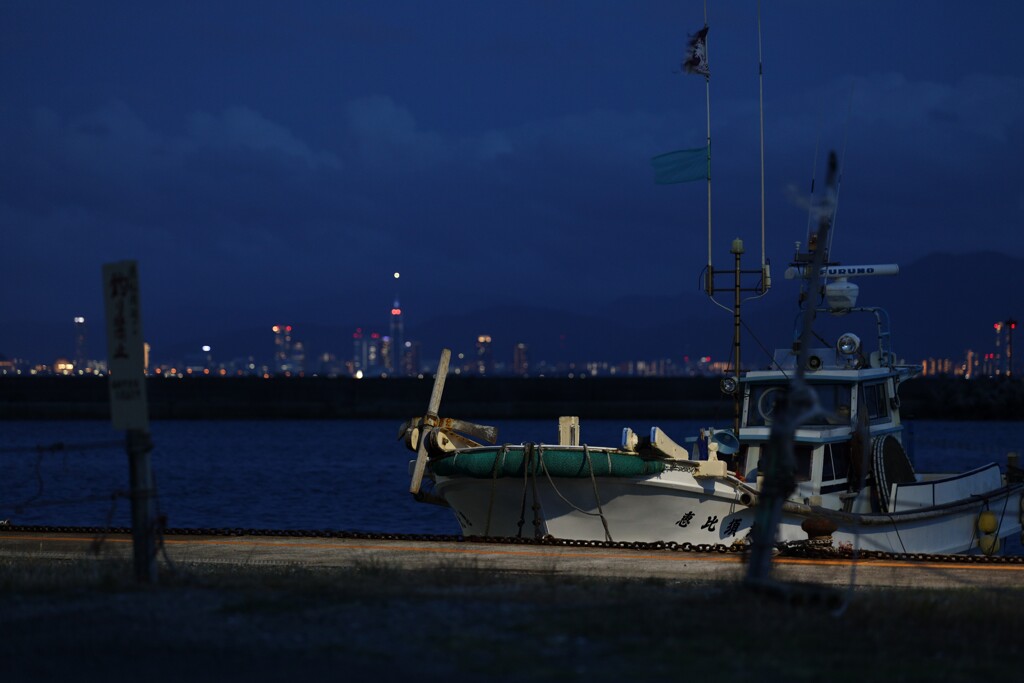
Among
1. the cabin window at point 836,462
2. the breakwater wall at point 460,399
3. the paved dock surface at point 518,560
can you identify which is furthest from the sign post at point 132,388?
the breakwater wall at point 460,399

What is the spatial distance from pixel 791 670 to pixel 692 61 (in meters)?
17.7

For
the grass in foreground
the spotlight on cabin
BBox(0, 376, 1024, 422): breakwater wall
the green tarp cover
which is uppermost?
the spotlight on cabin

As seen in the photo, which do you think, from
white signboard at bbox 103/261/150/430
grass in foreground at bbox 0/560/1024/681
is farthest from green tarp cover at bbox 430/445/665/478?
white signboard at bbox 103/261/150/430

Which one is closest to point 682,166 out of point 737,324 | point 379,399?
point 737,324

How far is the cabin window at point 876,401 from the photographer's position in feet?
70.1

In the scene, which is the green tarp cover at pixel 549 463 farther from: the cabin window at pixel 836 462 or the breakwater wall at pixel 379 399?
the breakwater wall at pixel 379 399

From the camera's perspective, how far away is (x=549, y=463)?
1806 cm

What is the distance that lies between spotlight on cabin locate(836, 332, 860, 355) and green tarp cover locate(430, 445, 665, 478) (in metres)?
5.05

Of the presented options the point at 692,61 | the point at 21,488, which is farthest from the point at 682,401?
the point at 692,61

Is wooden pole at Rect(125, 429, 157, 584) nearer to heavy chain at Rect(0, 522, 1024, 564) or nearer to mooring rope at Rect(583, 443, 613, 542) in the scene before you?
heavy chain at Rect(0, 522, 1024, 564)

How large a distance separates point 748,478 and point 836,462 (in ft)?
4.68

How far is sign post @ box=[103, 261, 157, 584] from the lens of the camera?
1105 cm

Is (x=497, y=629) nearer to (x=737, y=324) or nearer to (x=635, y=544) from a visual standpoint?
(x=635, y=544)

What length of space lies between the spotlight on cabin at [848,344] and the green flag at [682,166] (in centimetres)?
375
